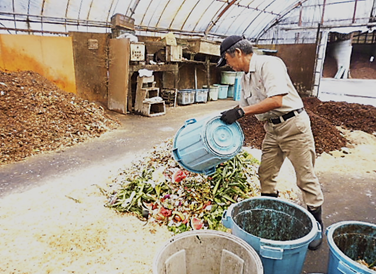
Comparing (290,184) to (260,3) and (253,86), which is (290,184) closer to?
(253,86)

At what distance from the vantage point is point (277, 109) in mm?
2275

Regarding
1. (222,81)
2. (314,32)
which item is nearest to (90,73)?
(222,81)

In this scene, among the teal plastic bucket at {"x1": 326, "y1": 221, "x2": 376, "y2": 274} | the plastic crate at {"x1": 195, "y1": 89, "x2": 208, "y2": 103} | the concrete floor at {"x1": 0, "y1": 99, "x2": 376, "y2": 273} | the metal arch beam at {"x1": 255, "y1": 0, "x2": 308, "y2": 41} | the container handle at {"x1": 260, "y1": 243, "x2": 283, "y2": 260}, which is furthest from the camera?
the metal arch beam at {"x1": 255, "y1": 0, "x2": 308, "y2": 41}

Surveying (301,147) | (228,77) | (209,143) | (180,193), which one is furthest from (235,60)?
(228,77)

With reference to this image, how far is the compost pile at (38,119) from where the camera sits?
4.59 meters

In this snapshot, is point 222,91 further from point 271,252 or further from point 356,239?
point 271,252

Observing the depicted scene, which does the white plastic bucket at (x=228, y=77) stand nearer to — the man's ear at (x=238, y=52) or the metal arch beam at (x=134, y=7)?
the metal arch beam at (x=134, y=7)

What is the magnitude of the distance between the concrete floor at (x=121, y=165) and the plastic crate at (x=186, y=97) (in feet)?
9.58

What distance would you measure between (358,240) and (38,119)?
5.24 metres

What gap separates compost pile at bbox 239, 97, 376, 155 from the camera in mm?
5102

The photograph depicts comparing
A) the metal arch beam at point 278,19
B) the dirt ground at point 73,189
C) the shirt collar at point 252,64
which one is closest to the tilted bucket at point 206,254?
the dirt ground at point 73,189

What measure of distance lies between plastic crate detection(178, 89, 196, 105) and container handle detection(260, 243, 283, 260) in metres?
7.81

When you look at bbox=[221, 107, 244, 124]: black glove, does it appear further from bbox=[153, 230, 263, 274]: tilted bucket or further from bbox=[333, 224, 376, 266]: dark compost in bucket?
bbox=[333, 224, 376, 266]: dark compost in bucket

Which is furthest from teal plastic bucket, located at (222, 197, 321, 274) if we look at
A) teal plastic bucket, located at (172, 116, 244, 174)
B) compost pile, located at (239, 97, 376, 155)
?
compost pile, located at (239, 97, 376, 155)
